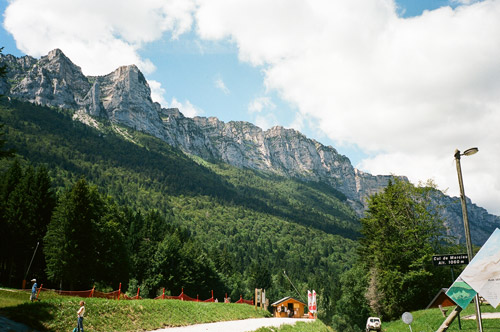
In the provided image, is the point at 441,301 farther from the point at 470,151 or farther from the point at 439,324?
the point at 470,151

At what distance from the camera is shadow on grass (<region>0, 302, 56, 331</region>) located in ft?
47.3

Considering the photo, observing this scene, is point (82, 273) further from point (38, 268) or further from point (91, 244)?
point (38, 268)

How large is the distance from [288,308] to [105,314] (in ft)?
112

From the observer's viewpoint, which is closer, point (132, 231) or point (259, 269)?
point (132, 231)

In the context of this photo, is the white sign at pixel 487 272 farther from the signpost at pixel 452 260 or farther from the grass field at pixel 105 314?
the grass field at pixel 105 314

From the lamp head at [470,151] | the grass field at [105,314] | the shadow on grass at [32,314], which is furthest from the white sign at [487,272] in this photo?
the shadow on grass at [32,314]

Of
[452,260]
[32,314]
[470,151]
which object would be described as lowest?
[32,314]

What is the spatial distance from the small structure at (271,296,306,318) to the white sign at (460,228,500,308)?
1520 inches

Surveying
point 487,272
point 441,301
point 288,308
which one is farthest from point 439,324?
point 288,308

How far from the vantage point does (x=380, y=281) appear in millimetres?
39656

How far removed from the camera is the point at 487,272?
35.5 ft

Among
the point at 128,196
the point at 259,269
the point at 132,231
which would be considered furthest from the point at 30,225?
the point at 128,196

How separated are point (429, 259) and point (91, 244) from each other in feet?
131

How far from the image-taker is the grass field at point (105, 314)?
15.2m
